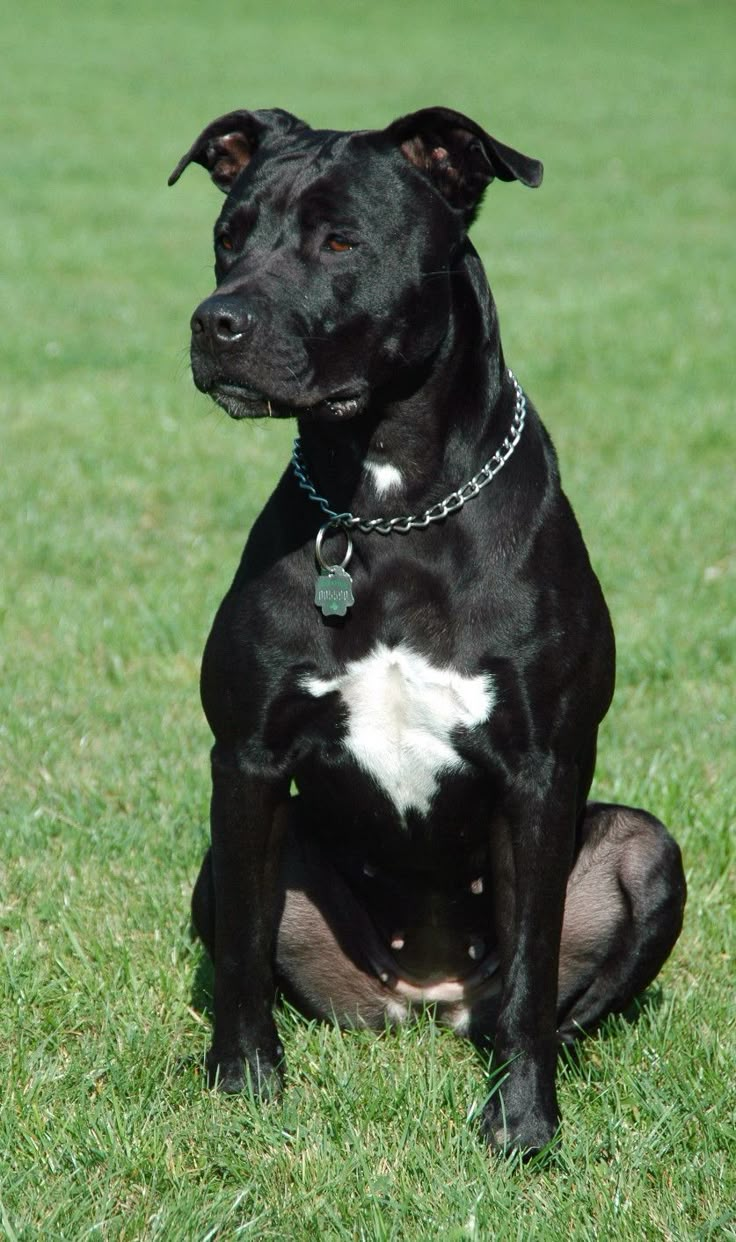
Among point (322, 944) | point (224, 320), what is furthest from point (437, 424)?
point (322, 944)

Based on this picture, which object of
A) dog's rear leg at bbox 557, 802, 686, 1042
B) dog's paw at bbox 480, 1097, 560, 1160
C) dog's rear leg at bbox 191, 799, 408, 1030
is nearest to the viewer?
dog's paw at bbox 480, 1097, 560, 1160

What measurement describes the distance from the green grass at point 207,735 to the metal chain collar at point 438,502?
111cm

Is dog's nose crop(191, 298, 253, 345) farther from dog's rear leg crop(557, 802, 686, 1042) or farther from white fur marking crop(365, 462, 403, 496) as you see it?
dog's rear leg crop(557, 802, 686, 1042)

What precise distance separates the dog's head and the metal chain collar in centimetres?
24

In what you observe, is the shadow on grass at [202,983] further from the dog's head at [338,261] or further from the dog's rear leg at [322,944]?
the dog's head at [338,261]

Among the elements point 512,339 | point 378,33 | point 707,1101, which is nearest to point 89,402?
point 512,339

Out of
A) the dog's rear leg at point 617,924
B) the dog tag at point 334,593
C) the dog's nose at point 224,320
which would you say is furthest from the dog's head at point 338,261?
the dog's rear leg at point 617,924

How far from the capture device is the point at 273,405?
2.91 m

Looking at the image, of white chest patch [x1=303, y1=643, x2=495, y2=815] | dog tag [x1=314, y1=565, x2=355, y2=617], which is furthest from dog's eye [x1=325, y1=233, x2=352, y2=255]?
white chest patch [x1=303, y1=643, x2=495, y2=815]

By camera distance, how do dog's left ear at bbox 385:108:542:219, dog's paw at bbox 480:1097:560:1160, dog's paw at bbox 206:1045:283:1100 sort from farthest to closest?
dog's paw at bbox 206:1045:283:1100 < dog's left ear at bbox 385:108:542:219 < dog's paw at bbox 480:1097:560:1160

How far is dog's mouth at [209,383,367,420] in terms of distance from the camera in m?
2.90

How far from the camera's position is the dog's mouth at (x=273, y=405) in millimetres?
2902

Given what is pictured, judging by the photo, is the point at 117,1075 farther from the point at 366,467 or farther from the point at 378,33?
the point at 378,33

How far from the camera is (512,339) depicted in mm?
9469
